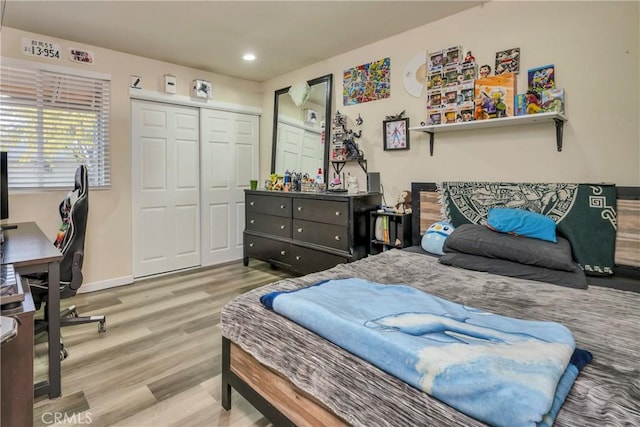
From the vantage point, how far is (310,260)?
11.1 feet

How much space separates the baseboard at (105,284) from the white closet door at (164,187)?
0.12m

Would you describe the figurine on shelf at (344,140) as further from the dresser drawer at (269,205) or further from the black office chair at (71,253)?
the black office chair at (71,253)

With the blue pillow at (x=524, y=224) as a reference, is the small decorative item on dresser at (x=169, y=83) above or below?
above

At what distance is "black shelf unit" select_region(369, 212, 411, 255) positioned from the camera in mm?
2936

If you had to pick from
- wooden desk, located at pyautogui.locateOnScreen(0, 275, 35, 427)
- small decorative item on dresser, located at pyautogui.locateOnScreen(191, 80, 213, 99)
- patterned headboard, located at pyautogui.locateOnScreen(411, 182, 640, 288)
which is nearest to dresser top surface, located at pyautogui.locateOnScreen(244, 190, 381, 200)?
small decorative item on dresser, located at pyautogui.locateOnScreen(191, 80, 213, 99)

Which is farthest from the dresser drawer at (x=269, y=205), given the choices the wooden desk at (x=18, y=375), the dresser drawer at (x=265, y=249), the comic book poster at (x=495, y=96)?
the wooden desk at (x=18, y=375)

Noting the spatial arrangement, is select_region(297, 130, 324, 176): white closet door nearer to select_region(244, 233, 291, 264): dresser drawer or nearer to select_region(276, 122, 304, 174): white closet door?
select_region(276, 122, 304, 174): white closet door

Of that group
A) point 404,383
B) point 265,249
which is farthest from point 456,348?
point 265,249

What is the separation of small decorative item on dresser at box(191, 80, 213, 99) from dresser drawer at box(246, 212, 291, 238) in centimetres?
153

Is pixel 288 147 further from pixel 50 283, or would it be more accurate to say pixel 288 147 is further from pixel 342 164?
pixel 50 283

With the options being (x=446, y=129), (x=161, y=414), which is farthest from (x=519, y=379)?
(x=446, y=129)

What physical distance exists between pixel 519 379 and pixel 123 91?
160 inches

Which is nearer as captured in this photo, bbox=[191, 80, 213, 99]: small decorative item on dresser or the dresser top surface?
the dresser top surface

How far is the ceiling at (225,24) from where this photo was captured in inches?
102
